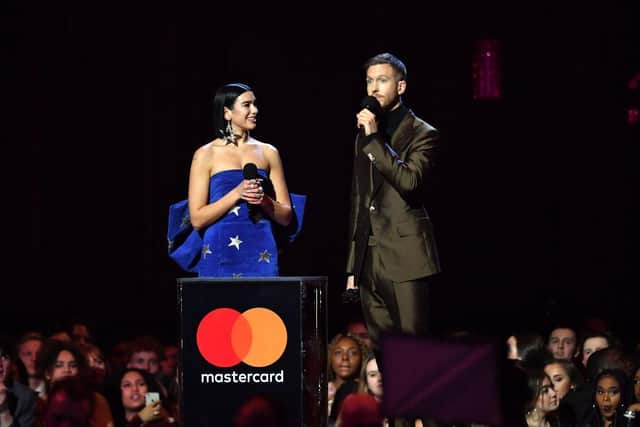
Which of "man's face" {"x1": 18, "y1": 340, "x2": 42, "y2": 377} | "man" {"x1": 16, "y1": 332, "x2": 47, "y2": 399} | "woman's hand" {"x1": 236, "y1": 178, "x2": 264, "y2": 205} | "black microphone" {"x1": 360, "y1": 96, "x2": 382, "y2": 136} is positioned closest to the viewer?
"black microphone" {"x1": 360, "y1": 96, "x2": 382, "y2": 136}

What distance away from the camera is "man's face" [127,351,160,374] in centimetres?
688

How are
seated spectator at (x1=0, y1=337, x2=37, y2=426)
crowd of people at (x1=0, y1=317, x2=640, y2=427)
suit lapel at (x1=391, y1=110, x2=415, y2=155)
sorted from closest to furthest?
suit lapel at (x1=391, y1=110, x2=415, y2=155) → crowd of people at (x1=0, y1=317, x2=640, y2=427) → seated spectator at (x1=0, y1=337, x2=37, y2=426)

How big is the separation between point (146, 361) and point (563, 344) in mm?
2652

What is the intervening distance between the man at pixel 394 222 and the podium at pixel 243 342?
27cm

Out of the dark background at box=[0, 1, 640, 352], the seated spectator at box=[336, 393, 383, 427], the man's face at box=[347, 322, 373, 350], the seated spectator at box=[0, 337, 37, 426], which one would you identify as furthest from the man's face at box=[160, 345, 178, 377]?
the seated spectator at box=[336, 393, 383, 427]

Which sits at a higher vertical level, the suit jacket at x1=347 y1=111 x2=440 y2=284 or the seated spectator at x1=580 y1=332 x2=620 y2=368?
the suit jacket at x1=347 y1=111 x2=440 y2=284

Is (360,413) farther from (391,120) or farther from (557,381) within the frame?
(557,381)

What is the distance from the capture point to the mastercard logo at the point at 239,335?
419cm

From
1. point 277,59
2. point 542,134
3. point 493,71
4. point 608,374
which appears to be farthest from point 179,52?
point 608,374

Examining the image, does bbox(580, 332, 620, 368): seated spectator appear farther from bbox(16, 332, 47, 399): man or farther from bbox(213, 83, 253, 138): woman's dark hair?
bbox(213, 83, 253, 138): woman's dark hair

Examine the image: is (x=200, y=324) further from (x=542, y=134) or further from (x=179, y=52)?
(x=542, y=134)

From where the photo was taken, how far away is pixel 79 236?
350 inches

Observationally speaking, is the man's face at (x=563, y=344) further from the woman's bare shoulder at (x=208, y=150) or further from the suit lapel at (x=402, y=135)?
the suit lapel at (x=402, y=135)

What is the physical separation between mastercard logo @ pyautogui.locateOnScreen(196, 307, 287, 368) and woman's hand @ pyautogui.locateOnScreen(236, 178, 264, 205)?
1.38ft
